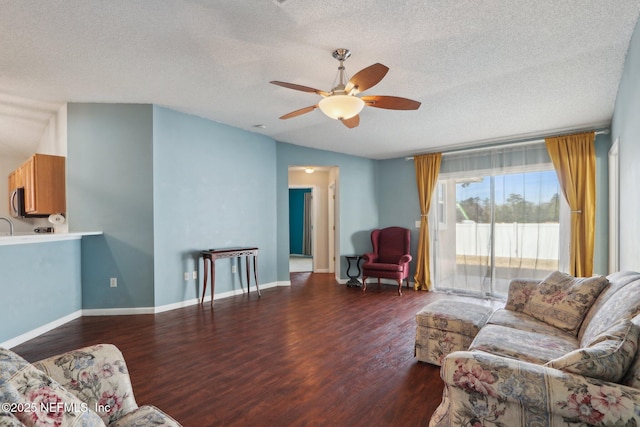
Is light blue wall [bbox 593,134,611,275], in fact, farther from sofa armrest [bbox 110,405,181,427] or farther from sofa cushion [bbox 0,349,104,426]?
sofa cushion [bbox 0,349,104,426]

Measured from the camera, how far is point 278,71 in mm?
2900

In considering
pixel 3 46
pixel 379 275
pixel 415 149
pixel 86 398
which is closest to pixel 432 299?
pixel 379 275

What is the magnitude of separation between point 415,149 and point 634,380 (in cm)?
489

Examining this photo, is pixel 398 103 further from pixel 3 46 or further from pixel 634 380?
pixel 3 46

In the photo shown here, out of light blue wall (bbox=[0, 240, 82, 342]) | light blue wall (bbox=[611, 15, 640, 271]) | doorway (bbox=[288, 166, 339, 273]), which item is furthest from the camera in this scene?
doorway (bbox=[288, 166, 339, 273])

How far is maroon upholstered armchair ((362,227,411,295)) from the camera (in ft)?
17.5

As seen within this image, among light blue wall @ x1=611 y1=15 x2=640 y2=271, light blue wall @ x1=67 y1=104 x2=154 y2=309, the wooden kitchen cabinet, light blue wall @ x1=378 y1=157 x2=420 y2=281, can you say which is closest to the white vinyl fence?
Result: light blue wall @ x1=378 y1=157 x2=420 y2=281

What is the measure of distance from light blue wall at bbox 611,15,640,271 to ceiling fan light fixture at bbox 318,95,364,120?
1.88 metres

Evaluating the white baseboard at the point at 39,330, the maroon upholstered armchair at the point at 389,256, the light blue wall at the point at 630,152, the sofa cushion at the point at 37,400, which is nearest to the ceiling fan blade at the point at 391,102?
the light blue wall at the point at 630,152

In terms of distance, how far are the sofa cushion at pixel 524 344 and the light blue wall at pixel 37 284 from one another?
13.0ft

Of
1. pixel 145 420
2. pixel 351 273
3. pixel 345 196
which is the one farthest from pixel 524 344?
pixel 345 196

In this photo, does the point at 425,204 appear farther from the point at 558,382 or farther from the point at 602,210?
the point at 558,382

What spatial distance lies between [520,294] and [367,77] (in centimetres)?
223

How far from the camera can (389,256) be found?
5.97 meters
